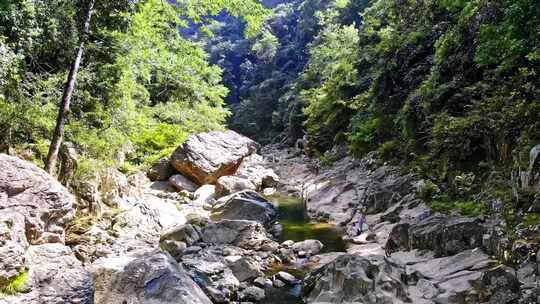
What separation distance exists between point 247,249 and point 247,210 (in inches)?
131

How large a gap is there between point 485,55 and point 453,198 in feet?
13.1

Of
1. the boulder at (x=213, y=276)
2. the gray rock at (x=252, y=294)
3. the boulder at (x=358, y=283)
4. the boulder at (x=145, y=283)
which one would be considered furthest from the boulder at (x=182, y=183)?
the boulder at (x=145, y=283)

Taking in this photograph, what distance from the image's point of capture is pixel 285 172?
31141 mm

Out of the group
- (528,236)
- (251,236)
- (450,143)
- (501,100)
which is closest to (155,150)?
(251,236)

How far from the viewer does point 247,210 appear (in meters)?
15.6

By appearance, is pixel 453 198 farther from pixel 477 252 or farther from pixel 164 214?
pixel 164 214

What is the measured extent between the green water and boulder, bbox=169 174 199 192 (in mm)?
4472

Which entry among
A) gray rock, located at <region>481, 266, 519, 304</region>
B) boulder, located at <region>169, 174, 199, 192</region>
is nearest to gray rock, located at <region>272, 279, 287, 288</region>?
gray rock, located at <region>481, 266, 519, 304</region>

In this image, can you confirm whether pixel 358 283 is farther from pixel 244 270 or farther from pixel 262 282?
pixel 244 270

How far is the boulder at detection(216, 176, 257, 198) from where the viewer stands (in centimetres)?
2025

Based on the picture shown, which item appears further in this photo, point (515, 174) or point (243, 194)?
point (243, 194)

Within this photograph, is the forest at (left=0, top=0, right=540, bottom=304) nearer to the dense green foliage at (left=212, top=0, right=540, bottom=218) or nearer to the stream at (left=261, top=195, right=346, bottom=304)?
the dense green foliage at (left=212, top=0, right=540, bottom=218)

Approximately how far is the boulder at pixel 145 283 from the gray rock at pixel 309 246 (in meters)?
5.43

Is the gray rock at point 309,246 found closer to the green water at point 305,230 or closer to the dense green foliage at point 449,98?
the green water at point 305,230
